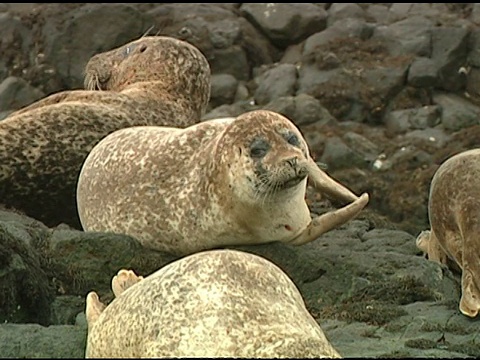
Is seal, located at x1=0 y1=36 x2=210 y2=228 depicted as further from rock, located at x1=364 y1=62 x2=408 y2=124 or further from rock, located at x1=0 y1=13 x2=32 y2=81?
rock, located at x1=0 y1=13 x2=32 y2=81

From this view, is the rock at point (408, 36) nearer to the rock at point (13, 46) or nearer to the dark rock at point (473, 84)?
the dark rock at point (473, 84)

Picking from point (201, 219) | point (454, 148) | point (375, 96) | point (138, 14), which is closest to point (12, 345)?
point (201, 219)

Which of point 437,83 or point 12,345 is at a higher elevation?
point 12,345

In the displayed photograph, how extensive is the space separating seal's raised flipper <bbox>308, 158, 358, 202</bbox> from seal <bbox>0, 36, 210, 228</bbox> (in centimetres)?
237

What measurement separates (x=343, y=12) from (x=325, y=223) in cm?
1387

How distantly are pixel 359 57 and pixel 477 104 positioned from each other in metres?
1.95

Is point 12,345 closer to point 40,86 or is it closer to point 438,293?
point 438,293

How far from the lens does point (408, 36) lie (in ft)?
66.4

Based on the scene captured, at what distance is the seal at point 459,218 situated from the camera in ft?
23.0

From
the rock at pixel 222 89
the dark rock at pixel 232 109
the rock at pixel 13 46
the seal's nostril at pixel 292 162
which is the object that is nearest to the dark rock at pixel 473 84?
the dark rock at pixel 232 109

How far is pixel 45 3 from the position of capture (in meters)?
Result: 21.2

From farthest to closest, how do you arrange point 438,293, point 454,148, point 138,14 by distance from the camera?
1. point 138,14
2. point 454,148
3. point 438,293

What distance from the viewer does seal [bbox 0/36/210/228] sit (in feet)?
31.6

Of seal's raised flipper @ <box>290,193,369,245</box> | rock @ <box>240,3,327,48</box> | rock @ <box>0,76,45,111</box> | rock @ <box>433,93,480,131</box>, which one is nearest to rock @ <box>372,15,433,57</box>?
rock @ <box>433,93,480,131</box>
